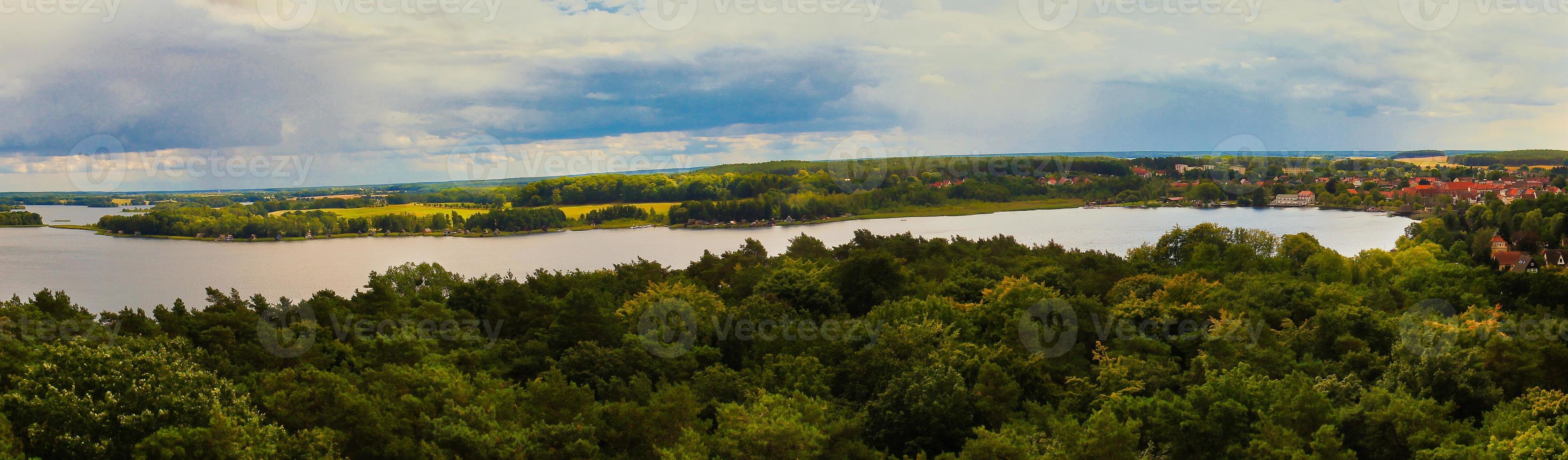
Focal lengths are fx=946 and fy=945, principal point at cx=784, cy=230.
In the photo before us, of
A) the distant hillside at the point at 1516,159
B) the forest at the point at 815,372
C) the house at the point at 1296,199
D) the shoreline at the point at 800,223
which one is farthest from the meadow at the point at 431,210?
the distant hillside at the point at 1516,159

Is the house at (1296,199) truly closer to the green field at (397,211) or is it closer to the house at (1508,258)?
the house at (1508,258)

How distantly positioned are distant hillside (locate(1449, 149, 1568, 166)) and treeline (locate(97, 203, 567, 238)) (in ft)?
326

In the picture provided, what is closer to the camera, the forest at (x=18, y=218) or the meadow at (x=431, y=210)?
the forest at (x=18, y=218)

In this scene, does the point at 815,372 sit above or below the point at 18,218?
below

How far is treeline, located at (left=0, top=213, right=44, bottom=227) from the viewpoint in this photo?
228ft

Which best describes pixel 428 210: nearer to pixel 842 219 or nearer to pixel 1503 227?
pixel 842 219

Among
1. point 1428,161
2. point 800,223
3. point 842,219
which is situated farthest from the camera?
point 1428,161

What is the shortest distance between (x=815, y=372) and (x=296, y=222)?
222 ft

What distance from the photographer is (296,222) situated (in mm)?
74750

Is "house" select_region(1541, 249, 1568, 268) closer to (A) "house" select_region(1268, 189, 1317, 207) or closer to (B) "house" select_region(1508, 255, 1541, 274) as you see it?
(B) "house" select_region(1508, 255, 1541, 274)

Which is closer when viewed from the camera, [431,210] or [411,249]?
[411,249]

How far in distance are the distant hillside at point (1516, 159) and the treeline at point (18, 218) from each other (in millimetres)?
133641

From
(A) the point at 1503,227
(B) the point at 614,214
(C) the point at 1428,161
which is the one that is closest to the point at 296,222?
(B) the point at 614,214

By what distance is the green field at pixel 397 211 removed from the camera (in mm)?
82562
